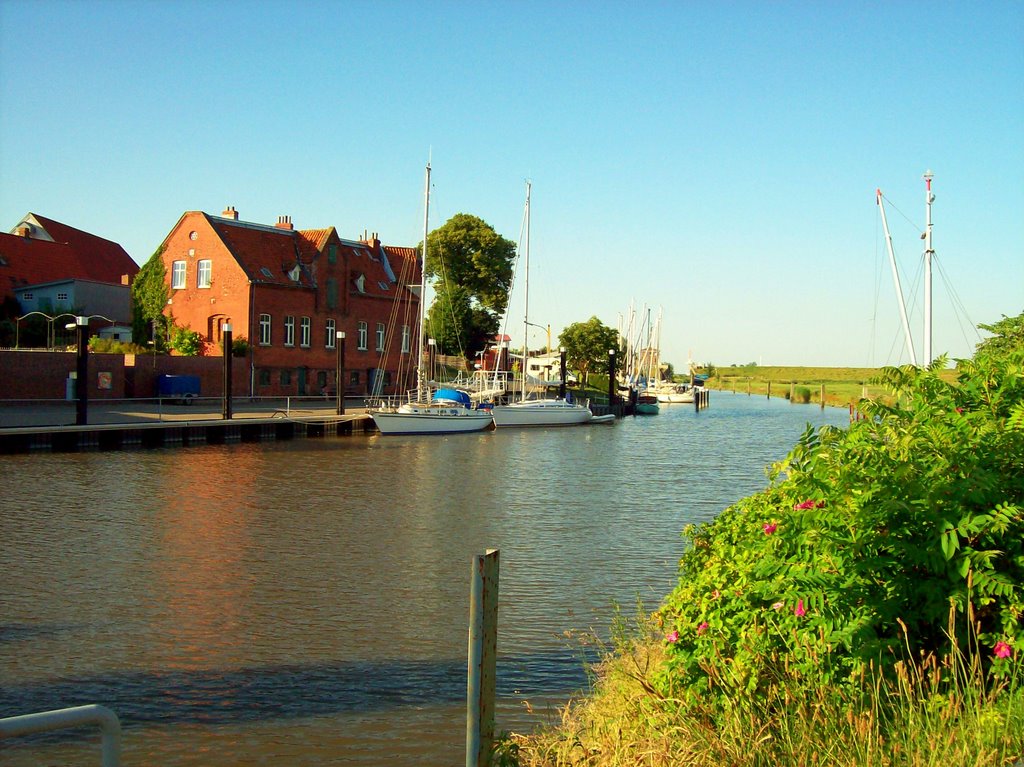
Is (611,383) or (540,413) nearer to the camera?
(540,413)

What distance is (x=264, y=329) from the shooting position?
55.5 metres

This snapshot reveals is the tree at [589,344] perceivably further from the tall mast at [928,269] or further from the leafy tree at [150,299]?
the tall mast at [928,269]

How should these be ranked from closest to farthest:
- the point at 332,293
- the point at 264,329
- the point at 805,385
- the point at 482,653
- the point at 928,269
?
the point at 482,653, the point at 928,269, the point at 264,329, the point at 332,293, the point at 805,385

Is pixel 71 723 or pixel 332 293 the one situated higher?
pixel 332 293

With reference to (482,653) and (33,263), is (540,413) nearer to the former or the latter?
(33,263)

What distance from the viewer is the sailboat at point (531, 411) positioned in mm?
57406

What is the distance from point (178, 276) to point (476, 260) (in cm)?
3208

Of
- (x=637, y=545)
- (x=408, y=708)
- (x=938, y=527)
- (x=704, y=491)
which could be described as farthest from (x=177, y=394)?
(x=938, y=527)

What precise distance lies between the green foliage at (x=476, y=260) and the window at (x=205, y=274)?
28567mm

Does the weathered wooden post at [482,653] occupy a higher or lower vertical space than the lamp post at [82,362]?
lower

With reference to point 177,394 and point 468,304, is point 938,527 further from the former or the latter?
point 468,304

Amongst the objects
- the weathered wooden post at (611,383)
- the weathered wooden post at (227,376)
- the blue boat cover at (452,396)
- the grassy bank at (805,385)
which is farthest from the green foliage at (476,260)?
the grassy bank at (805,385)

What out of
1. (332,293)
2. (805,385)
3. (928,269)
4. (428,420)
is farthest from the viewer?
(805,385)

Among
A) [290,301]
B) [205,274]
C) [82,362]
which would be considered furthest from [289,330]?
[82,362]
